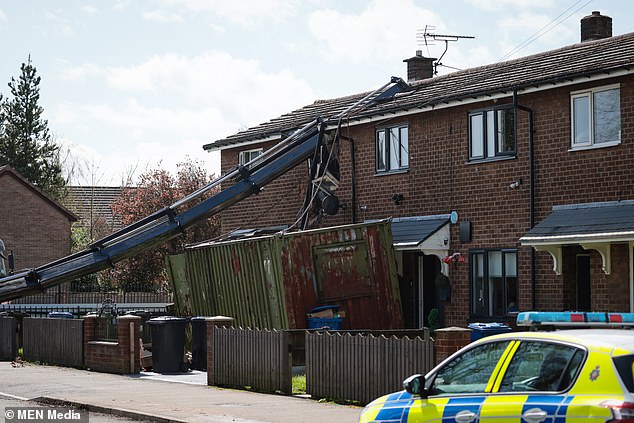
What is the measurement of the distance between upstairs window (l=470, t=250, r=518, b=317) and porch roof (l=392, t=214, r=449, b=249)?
1.03m

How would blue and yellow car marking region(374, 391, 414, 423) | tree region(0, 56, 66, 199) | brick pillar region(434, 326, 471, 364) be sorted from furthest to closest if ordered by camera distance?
tree region(0, 56, 66, 199), brick pillar region(434, 326, 471, 364), blue and yellow car marking region(374, 391, 414, 423)

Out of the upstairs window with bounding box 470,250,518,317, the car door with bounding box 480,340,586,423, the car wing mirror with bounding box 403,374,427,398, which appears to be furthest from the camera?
the upstairs window with bounding box 470,250,518,317

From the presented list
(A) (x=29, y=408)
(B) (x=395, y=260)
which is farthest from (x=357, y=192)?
(A) (x=29, y=408)

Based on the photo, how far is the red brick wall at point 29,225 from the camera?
4922 centimetres

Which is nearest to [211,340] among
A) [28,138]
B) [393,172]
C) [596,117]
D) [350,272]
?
[350,272]

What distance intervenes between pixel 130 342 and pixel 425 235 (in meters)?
6.64

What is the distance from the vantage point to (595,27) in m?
25.9

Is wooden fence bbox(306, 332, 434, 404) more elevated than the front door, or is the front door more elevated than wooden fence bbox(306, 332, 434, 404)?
the front door

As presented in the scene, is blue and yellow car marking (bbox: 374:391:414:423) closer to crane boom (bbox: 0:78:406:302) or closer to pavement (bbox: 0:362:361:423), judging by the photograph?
pavement (bbox: 0:362:361:423)

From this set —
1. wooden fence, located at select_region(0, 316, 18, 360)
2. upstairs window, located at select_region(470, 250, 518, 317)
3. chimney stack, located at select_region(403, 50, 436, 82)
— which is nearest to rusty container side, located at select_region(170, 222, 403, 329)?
upstairs window, located at select_region(470, 250, 518, 317)

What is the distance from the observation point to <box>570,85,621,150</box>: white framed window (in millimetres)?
20516

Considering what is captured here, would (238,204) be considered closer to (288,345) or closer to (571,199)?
(571,199)

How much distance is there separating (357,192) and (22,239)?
89.9 ft

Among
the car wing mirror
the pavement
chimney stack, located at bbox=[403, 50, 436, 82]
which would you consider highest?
chimney stack, located at bbox=[403, 50, 436, 82]
